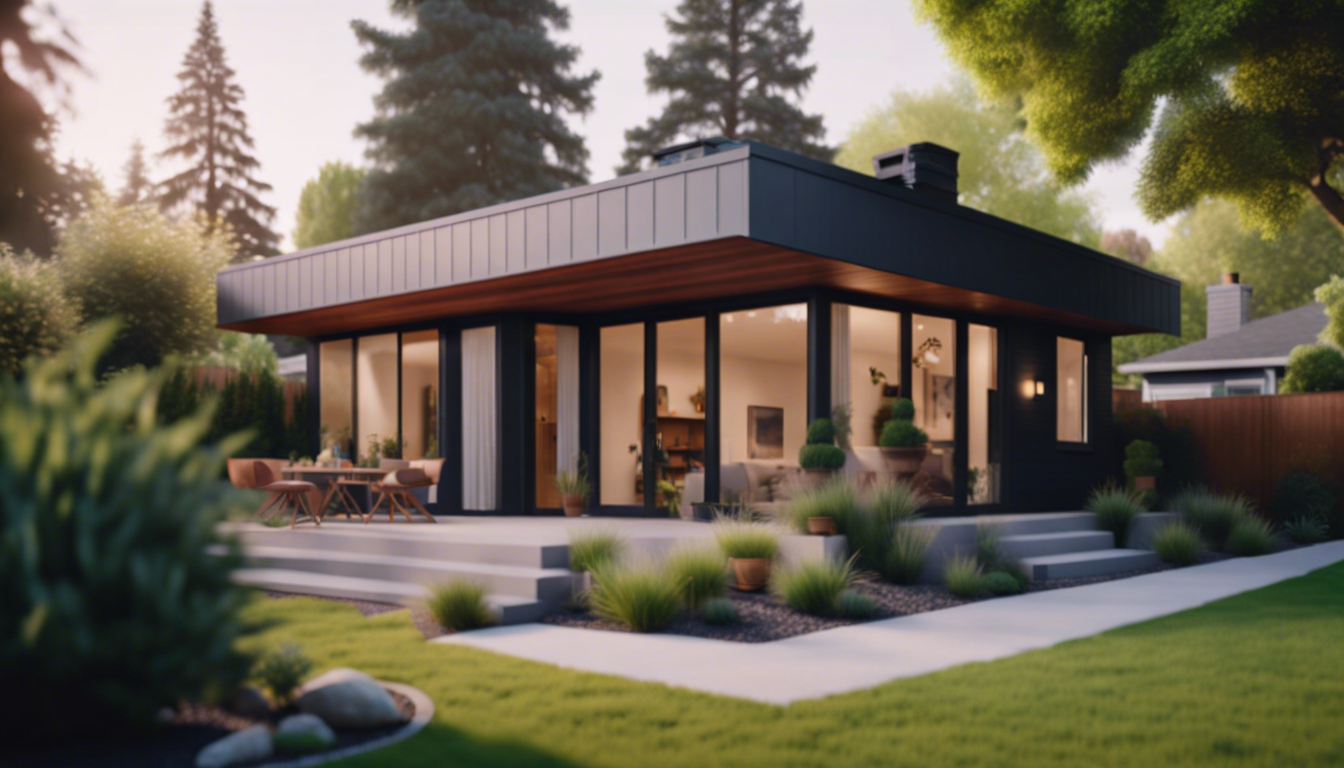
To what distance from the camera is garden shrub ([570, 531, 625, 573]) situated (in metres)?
7.52

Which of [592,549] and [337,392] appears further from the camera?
[337,392]

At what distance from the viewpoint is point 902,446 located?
9.78 metres

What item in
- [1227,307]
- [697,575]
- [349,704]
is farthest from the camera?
[1227,307]

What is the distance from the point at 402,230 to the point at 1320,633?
8614 millimetres

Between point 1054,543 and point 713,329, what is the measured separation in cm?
388

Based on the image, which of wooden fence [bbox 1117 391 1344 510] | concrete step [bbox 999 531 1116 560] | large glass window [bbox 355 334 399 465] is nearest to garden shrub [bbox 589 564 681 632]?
concrete step [bbox 999 531 1116 560]

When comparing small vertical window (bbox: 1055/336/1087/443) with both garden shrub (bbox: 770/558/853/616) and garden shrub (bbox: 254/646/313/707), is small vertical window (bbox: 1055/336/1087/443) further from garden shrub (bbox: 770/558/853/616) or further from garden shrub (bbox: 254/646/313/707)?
garden shrub (bbox: 254/646/313/707)

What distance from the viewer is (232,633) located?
3.55 meters

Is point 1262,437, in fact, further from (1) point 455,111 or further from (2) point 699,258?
(1) point 455,111

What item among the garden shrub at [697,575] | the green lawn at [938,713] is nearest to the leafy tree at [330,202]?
the garden shrub at [697,575]

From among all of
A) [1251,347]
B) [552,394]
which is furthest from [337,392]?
[1251,347]

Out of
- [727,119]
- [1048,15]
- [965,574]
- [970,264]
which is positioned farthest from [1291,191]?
[727,119]

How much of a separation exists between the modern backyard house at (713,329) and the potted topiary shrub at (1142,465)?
484 mm

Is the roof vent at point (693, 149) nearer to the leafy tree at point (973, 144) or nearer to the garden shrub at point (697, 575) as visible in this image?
the garden shrub at point (697, 575)
